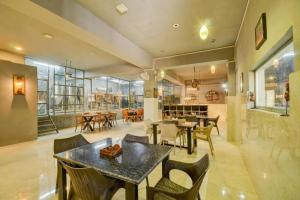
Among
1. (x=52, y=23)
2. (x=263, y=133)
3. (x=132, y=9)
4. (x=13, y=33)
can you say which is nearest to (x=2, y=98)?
(x=13, y=33)

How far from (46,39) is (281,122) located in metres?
5.55

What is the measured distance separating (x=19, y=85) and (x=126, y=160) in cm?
571

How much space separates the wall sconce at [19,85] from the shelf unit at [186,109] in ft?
21.4

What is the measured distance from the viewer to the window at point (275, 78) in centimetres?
148

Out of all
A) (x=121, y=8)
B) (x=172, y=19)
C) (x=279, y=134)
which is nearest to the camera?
(x=279, y=134)

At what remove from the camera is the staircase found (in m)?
6.30

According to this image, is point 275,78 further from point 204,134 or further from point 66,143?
point 66,143

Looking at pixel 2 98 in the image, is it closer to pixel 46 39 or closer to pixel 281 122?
pixel 46 39

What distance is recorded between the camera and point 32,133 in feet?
17.7

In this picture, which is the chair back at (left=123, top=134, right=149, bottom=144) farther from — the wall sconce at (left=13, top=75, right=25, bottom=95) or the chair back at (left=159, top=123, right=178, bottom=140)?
the wall sconce at (left=13, top=75, right=25, bottom=95)

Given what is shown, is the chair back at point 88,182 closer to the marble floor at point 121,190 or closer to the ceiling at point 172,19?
the marble floor at point 121,190

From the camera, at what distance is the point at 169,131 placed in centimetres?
363

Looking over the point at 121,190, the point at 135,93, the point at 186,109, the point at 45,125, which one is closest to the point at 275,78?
the point at 121,190

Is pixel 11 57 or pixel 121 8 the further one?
pixel 11 57
